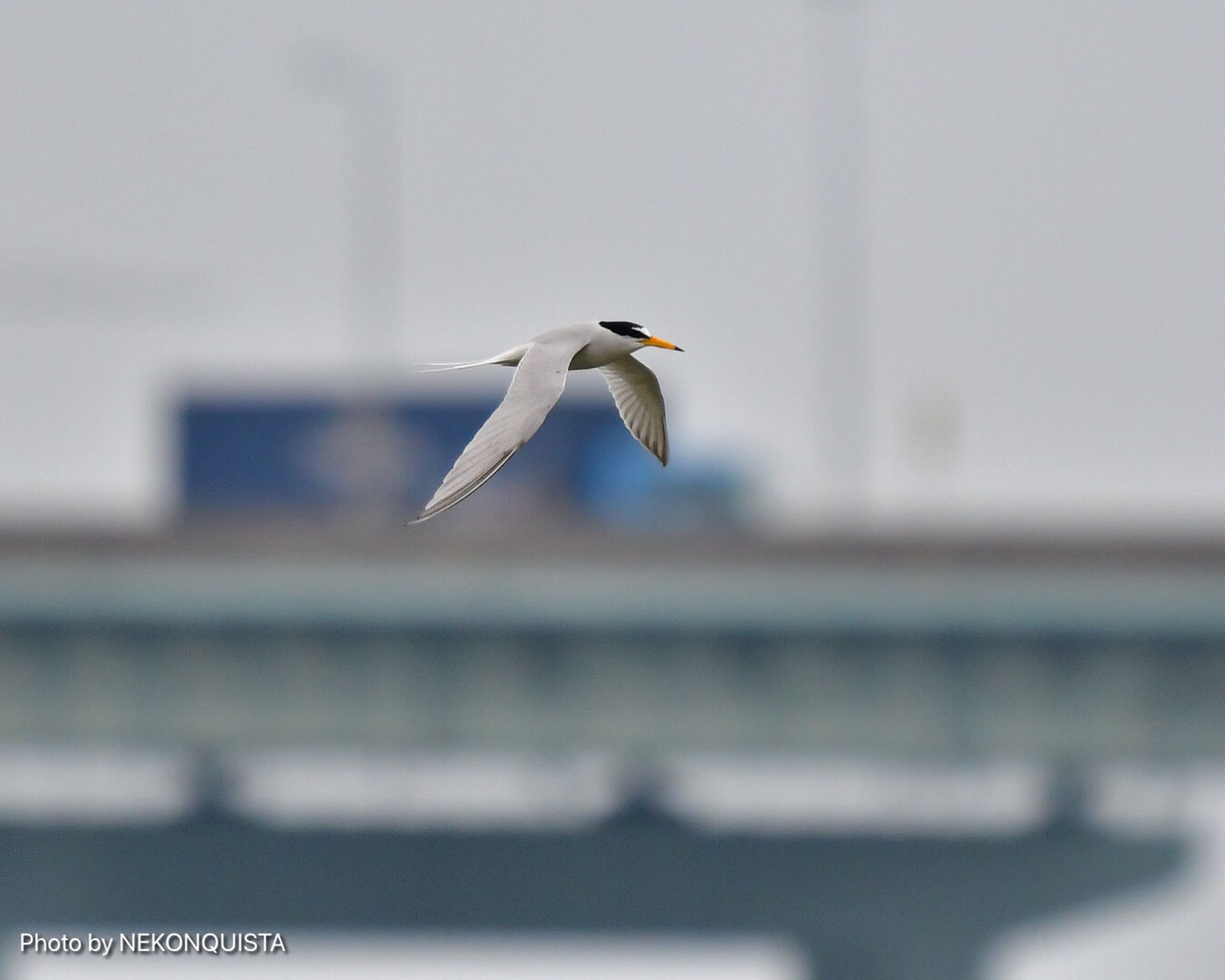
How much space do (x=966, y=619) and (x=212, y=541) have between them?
13.9 m

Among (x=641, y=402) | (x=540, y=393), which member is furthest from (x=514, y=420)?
(x=641, y=402)

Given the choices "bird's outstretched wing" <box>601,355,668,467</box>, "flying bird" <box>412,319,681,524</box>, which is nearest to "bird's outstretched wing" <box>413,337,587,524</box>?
"flying bird" <box>412,319,681,524</box>

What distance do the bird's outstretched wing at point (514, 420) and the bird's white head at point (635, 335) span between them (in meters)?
0.18

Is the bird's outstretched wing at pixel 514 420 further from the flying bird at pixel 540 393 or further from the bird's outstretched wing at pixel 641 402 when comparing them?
the bird's outstretched wing at pixel 641 402

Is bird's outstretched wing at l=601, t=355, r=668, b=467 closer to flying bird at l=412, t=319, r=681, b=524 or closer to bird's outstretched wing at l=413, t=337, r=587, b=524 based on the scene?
flying bird at l=412, t=319, r=681, b=524

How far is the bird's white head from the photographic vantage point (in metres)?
9.30

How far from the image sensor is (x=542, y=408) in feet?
28.4

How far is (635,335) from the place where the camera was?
9414 mm

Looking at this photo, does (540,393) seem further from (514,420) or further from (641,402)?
(641,402)

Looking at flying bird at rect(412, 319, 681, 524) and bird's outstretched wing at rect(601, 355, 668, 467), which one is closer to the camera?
flying bird at rect(412, 319, 681, 524)

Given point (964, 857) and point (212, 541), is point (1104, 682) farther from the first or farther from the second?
point (212, 541)

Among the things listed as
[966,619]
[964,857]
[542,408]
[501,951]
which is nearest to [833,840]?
[964,857]

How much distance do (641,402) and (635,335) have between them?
1.97m

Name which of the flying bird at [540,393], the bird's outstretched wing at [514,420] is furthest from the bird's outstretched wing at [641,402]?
the bird's outstretched wing at [514,420]
